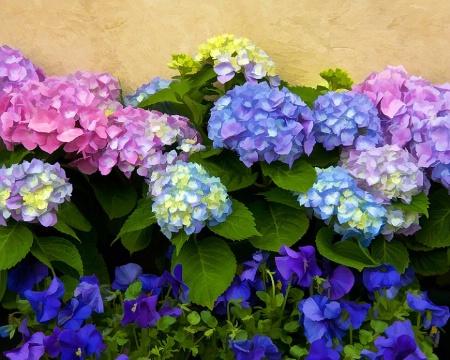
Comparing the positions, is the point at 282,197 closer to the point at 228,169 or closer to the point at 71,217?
the point at 228,169

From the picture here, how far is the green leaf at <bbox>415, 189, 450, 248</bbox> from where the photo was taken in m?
1.54

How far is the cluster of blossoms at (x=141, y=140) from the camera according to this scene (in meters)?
1.57

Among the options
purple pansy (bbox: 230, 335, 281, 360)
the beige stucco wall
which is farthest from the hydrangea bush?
the beige stucco wall

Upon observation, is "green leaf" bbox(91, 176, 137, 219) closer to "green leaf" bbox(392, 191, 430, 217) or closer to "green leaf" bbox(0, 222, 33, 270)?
"green leaf" bbox(0, 222, 33, 270)

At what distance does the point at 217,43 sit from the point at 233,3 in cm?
20

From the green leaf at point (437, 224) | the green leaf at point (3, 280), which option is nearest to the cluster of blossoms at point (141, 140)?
the green leaf at point (3, 280)

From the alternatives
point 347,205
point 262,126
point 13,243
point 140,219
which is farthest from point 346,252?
point 13,243

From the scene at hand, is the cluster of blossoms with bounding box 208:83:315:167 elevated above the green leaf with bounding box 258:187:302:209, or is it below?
above

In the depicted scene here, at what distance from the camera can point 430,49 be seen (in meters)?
1.80

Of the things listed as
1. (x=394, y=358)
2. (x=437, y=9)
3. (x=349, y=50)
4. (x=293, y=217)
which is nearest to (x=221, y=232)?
(x=293, y=217)

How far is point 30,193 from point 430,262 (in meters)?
0.93

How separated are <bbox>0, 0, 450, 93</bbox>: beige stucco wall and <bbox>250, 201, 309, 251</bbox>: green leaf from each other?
1.64 ft

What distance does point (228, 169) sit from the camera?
5.18 feet

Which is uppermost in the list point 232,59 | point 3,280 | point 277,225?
point 232,59
